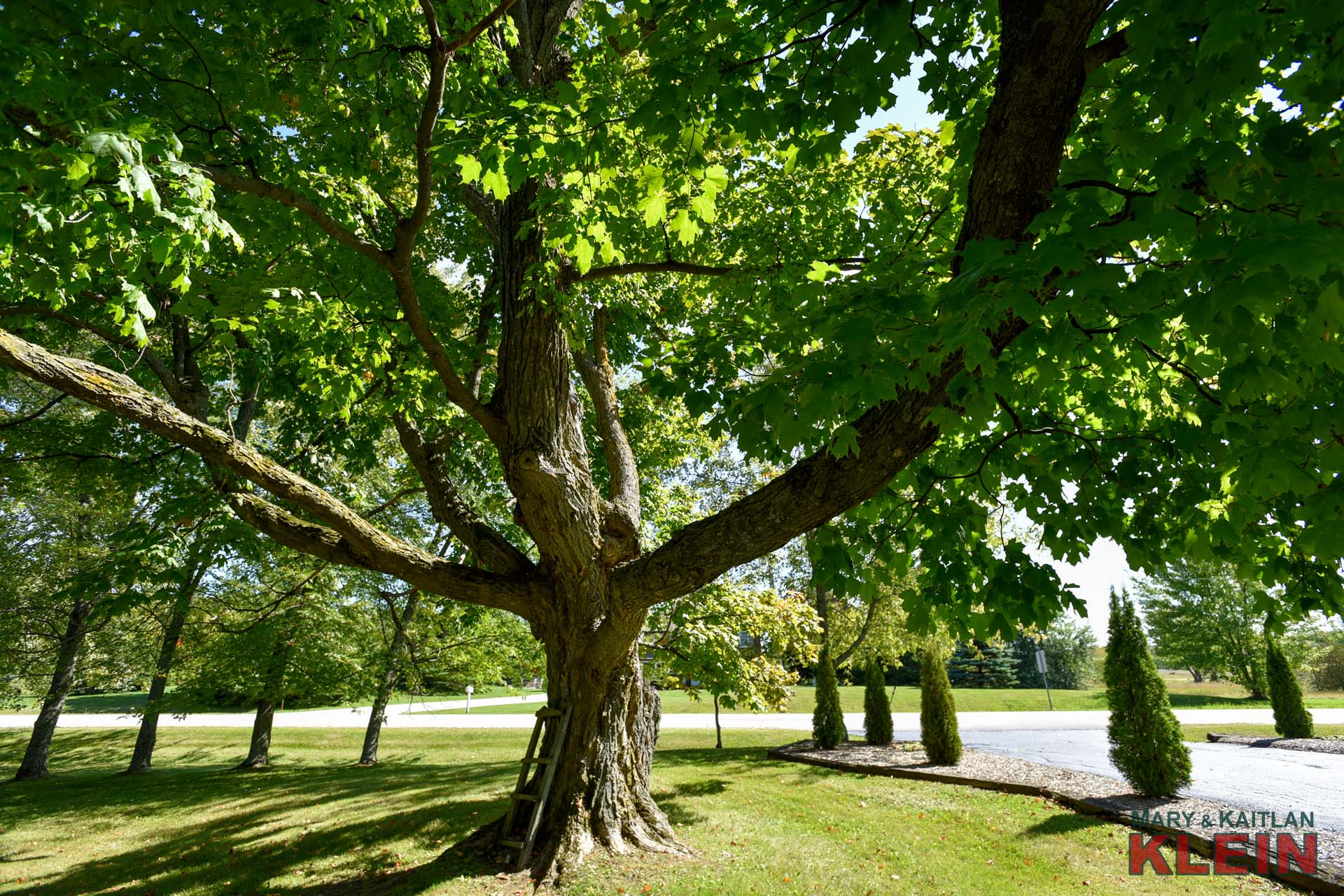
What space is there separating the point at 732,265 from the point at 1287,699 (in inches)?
673

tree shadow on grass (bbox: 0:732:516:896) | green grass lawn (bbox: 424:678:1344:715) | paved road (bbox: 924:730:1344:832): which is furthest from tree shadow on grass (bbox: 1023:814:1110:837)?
green grass lawn (bbox: 424:678:1344:715)

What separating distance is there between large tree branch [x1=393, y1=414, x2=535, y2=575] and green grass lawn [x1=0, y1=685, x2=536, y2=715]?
846cm

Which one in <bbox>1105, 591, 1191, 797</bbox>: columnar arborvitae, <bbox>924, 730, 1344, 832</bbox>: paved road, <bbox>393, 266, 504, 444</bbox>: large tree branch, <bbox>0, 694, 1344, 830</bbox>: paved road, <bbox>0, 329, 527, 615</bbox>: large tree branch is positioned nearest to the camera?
<bbox>0, 329, 527, 615</bbox>: large tree branch

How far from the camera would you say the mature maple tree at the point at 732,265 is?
2.62m

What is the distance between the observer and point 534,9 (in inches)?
256

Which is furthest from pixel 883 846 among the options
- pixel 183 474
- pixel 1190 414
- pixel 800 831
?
pixel 183 474

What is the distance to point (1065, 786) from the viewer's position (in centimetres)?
988

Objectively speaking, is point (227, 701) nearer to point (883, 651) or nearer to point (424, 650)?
point (424, 650)

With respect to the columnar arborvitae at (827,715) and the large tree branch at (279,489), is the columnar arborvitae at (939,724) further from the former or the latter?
the large tree branch at (279,489)

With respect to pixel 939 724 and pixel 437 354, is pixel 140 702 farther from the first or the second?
pixel 437 354

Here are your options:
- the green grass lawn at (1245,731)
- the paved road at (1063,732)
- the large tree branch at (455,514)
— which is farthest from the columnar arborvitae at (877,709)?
the large tree branch at (455,514)

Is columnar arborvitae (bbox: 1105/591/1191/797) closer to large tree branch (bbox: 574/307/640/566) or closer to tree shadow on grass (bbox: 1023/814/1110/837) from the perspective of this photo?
tree shadow on grass (bbox: 1023/814/1110/837)

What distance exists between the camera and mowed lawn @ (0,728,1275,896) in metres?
6.00

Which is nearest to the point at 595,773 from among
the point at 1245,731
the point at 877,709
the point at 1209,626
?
the point at 877,709
